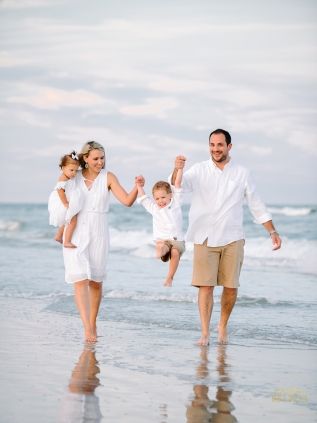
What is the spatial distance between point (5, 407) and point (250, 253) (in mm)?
18576

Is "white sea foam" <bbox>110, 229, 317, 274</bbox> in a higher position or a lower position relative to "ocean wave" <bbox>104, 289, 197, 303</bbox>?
higher

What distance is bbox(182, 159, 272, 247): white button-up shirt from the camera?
786cm

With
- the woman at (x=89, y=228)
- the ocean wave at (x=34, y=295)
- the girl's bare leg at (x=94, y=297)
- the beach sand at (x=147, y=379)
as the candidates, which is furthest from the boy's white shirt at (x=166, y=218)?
the ocean wave at (x=34, y=295)

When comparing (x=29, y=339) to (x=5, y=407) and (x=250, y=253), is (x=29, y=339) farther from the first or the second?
(x=250, y=253)

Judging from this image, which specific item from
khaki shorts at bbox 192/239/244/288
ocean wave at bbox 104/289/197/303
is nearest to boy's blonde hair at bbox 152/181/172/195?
khaki shorts at bbox 192/239/244/288

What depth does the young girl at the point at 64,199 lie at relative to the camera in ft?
25.8

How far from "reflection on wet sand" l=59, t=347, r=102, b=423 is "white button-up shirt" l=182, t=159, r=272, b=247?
1.67m

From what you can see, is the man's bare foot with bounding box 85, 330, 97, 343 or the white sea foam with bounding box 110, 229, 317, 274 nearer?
the man's bare foot with bounding box 85, 330, 97, 343

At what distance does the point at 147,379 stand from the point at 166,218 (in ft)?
7.91

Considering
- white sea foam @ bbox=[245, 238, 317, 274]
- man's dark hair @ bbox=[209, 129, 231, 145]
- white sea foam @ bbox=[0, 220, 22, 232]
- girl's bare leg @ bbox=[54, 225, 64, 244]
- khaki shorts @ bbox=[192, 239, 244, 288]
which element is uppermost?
man's dark hair @ bbox=[209, 129, 231, 145]

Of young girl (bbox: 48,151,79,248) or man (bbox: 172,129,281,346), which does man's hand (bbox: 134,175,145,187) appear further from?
young girl (bbox: 48,151,79,248)

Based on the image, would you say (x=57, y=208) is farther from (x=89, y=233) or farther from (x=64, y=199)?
(x=89, y=233)

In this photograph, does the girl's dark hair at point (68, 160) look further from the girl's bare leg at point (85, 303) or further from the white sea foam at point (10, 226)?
the white sea foam at point (10, 226)

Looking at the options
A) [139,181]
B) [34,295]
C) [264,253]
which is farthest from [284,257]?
[139,181]
